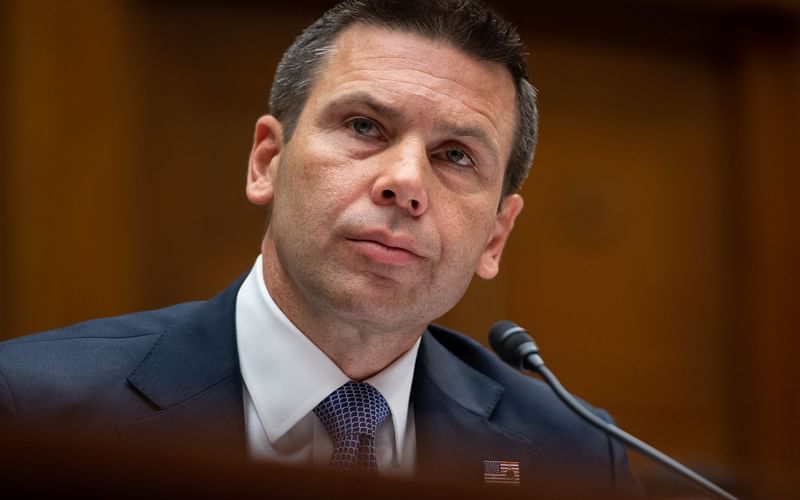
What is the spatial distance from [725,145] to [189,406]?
3.33m

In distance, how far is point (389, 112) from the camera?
204 cm

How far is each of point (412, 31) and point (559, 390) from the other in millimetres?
714

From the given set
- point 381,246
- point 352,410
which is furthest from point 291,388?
point 381,246

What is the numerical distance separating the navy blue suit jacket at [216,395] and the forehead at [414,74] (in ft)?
1.53

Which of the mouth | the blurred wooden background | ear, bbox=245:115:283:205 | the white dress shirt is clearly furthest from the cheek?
the blurred wooden background

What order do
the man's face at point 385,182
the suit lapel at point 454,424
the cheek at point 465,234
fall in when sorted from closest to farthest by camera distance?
the man's face at point 385,182 → the cheek at point 465,234 → the suit lapel at point 454,424

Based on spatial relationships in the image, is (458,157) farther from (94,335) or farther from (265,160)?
(94,335)

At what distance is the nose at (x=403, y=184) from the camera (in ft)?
6.35

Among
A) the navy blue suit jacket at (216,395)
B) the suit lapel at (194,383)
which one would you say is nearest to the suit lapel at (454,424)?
the navy blue suit jacket at (216,395)

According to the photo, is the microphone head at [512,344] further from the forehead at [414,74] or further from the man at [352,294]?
the forehead at [414,74]

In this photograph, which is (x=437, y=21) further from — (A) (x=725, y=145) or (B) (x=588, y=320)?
(A) (x=725, y=145)

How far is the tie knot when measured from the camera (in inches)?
79.5

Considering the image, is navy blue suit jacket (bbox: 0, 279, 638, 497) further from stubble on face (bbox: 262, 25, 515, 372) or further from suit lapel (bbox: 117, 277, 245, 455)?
stubble on face (bbox: 262, 25, 515, 372)

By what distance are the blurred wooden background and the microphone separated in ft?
6.61
